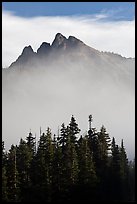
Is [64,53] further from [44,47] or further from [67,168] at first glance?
[67,168]

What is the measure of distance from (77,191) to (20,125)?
5.07 m

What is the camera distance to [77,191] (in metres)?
12.8

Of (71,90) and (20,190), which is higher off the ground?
(71,90)

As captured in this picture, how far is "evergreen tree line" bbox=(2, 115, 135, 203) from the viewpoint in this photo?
12555 mm

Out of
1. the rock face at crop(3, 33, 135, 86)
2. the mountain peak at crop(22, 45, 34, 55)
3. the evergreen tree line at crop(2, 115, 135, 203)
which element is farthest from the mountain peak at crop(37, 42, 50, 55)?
the evergreen tree line at crop(2, 115, 135, 203)

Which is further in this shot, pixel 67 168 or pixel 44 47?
pixel 67 168

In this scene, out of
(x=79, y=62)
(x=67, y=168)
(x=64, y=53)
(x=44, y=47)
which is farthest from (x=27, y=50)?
(x=79, y=62)

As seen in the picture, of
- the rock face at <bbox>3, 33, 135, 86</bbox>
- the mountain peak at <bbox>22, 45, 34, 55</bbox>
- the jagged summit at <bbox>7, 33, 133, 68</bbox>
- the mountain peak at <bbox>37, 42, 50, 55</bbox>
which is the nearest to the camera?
the mountain peak at <bbox>22, 45, 34, 55</bbox>

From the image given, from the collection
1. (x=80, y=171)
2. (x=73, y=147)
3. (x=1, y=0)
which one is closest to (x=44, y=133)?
(x=73, y=147)

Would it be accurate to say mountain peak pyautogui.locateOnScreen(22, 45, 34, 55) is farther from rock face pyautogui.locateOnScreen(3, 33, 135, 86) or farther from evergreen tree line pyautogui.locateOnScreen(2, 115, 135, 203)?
evergreen tree line pyautogui.locateOnScreen(2, 115, 135, 203)

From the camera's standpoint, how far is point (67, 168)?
13.3 meters

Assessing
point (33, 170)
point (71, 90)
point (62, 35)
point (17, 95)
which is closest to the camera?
point (62, 35)

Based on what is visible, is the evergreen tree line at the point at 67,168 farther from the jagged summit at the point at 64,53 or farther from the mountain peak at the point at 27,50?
the mountain peak at the point at 27,50

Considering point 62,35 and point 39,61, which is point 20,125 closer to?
point 39,61
